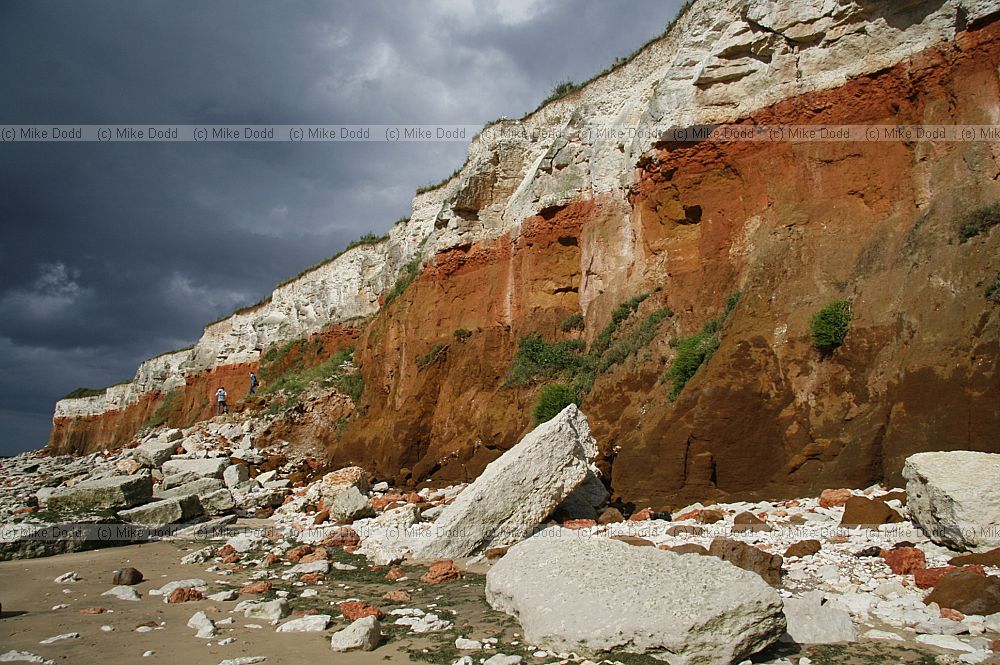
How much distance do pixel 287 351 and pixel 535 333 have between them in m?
25.6

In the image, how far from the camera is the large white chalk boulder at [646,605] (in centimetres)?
465

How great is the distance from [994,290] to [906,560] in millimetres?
4961

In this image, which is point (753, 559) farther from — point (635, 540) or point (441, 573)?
point (441, 573)

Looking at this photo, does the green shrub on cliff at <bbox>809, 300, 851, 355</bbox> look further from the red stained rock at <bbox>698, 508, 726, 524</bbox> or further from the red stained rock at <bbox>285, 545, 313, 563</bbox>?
the red stained rock at <bbox>285, 545, 313, 563</bbox>

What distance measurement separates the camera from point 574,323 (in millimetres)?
19359

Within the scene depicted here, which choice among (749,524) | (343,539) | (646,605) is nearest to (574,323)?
(343,539)

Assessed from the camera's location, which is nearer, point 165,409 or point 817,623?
point 817,623

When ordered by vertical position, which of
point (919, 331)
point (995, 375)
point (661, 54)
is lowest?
point (995, 375)

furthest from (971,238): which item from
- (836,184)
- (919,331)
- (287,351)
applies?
(287,351)

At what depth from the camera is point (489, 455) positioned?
17359 millimetres

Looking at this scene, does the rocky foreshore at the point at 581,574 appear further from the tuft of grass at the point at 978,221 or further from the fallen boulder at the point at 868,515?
the tuft of grass at the point at 978,221

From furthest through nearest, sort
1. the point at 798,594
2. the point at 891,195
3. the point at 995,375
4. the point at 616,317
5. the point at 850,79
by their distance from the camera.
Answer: the point at 616,317 < the point at 850,79 < the point at 891,195 < the point at 995,375 < the point at 798,594

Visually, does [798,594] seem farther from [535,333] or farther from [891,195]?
[535,333]

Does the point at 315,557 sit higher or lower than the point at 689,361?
lower
